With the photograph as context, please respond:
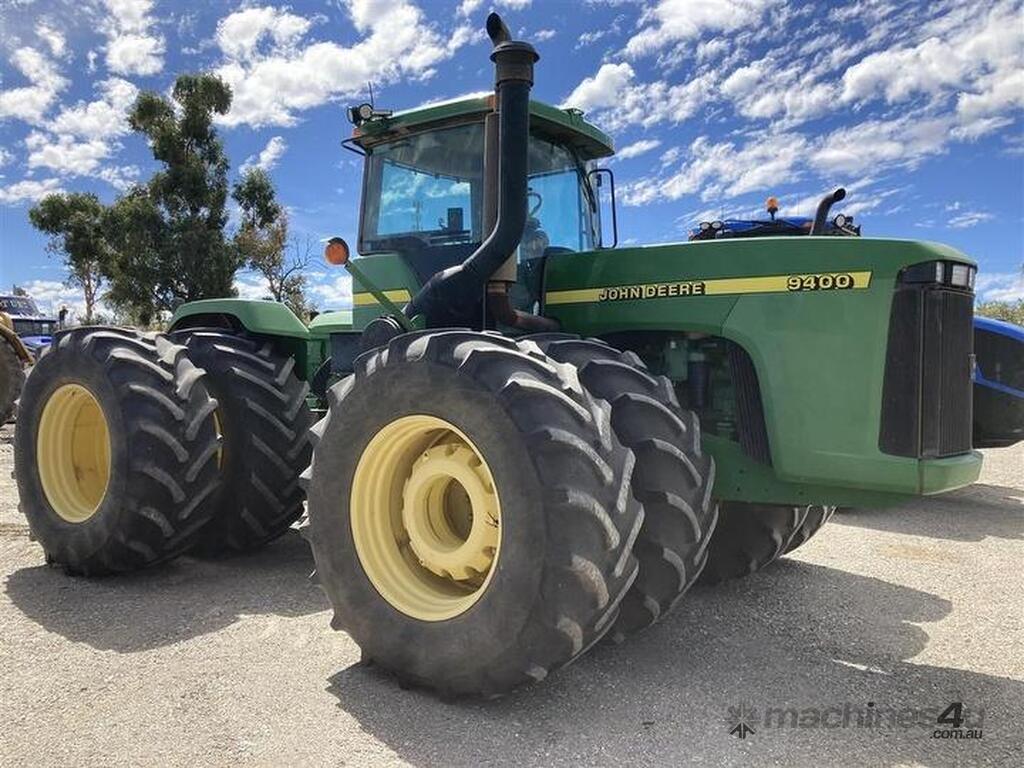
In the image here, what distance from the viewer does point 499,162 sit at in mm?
3645

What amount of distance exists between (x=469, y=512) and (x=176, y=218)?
993 inches

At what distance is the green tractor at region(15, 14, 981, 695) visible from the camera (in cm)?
300

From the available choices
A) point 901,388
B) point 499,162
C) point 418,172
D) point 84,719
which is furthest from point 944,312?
point 84,719

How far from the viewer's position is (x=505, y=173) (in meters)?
3.62

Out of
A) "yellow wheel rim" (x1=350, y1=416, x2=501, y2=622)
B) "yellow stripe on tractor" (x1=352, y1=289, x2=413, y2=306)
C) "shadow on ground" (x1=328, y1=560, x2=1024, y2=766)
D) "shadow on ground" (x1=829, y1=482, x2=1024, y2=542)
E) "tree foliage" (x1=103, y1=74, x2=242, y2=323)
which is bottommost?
"shadow on ground" (x1=829, y1=482, x2=1024, y2=542)

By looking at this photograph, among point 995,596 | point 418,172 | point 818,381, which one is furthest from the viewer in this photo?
point 995,596

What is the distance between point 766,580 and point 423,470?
268 centimetres

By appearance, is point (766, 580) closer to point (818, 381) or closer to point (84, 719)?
point (818, 381)

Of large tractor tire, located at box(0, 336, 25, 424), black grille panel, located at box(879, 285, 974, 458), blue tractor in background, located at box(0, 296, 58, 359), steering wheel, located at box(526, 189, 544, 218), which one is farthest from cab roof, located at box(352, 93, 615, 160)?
blue tractor in background, located at box(0, 296, 58, 359)

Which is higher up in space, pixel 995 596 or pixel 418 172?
pixel 418 172

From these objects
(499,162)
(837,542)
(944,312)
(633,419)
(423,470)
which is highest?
(499,162)

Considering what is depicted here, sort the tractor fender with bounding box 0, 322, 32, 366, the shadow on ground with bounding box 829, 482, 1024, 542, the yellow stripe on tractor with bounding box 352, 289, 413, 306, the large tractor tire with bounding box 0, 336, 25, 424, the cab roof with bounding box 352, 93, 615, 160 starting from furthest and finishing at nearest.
A: the tractor fender with bounding box 0, 322, 32, 366 → the large tractor tire with bounding box 0, 336, 25, 424 → the shadow on ground with bounding box 829, 482, 1024, 542 → the yellow stripe on tractor with bounding box 352, 289, 413, 306 → the cab roof with bounding box 352, 93, 615, 160

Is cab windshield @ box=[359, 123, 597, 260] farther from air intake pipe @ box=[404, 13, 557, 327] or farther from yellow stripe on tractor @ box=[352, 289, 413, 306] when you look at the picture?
air intake pipe @ box=[404, 13, 557, 327]

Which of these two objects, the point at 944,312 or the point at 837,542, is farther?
the point at 837,542
